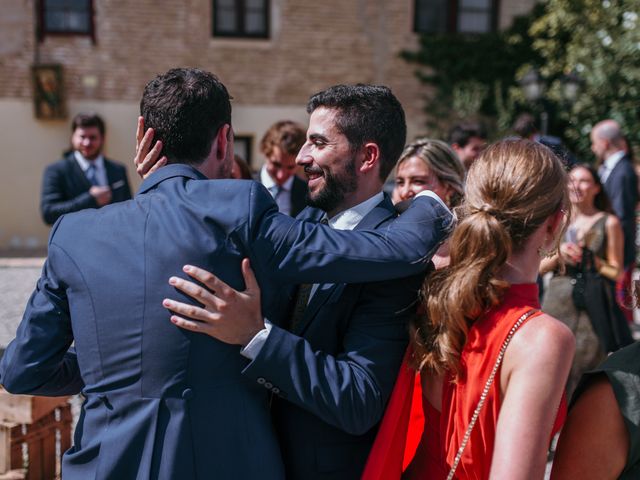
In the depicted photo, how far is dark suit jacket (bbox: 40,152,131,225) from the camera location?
227 inches

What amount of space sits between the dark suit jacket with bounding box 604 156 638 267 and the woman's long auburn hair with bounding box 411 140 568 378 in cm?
493

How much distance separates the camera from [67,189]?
603cm

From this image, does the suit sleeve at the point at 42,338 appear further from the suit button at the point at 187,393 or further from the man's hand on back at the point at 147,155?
the suit button at the point at 187,393

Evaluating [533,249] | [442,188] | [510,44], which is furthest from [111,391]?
[510,44]

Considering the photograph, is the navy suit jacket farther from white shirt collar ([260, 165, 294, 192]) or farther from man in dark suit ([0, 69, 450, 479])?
white shirt collar ([260, 165, 294, 192])

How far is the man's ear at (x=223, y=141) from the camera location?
6.38 feet

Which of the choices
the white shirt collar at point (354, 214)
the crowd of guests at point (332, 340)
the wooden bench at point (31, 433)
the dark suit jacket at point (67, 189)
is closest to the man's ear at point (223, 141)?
the crowd of guests at point (332, 340)

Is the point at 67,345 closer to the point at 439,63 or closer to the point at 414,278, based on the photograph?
the point at 414,278

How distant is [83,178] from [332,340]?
4.63m

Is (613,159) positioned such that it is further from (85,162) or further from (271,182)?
(85,162)

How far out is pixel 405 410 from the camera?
1.91 m

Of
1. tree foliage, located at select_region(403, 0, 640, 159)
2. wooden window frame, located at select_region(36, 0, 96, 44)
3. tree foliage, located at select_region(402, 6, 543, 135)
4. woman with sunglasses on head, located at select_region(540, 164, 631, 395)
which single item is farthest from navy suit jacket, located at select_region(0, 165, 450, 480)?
tree foliage, located at select_region(402, 6, 543, 135)

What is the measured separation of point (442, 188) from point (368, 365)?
85.3 inches

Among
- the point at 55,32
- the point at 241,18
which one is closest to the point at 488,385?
the point at 241,18
